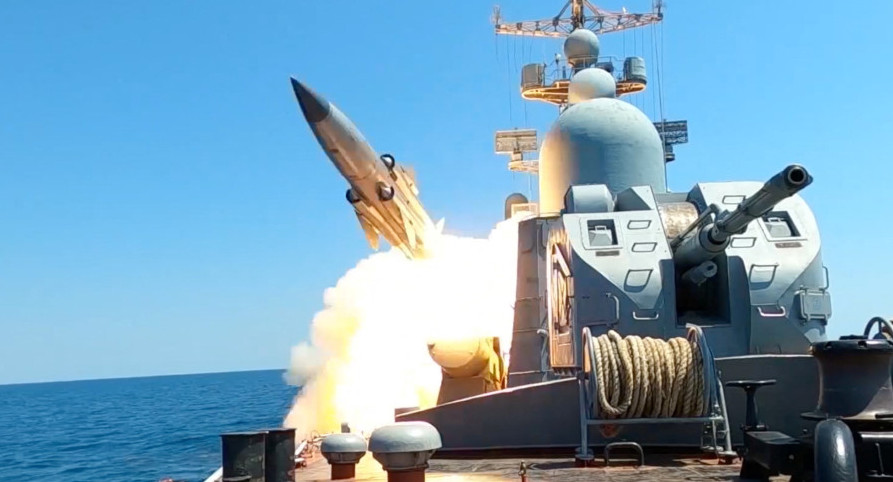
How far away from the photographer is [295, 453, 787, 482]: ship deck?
7809mm

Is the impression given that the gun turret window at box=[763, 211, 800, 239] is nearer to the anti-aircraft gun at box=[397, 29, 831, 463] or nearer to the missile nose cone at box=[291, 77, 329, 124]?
the anti-aircraft gun at box=[397, 29, 831, 463]

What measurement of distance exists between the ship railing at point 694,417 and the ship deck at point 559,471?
0.17 meters

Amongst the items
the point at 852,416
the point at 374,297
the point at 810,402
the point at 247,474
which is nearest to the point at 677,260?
the point at 810,402

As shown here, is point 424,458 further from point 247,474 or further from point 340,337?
point 340,337

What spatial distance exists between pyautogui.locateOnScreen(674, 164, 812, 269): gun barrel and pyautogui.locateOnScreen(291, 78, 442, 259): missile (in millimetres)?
5163

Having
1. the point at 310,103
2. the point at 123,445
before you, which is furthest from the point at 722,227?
the point at 123,445

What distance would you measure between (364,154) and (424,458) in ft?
25.9

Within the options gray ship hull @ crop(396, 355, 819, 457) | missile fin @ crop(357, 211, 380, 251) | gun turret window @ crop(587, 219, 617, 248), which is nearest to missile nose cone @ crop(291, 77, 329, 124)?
missile fin @ crop(357, 211, 380, 251)

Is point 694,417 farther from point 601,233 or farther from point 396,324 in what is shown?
point 396,324

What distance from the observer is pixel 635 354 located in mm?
8805

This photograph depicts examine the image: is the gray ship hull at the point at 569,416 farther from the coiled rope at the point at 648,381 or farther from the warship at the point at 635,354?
the coiled rope at the point at 648,381

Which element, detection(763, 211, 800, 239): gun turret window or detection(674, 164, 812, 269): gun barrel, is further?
detection(763, 211, 800, 239): gun turret window

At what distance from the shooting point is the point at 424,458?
268 inches

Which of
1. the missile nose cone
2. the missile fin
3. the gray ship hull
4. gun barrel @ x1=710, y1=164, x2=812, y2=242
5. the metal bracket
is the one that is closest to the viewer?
gun barrel @ x1=710, y1=164, x2=812, y2=242
